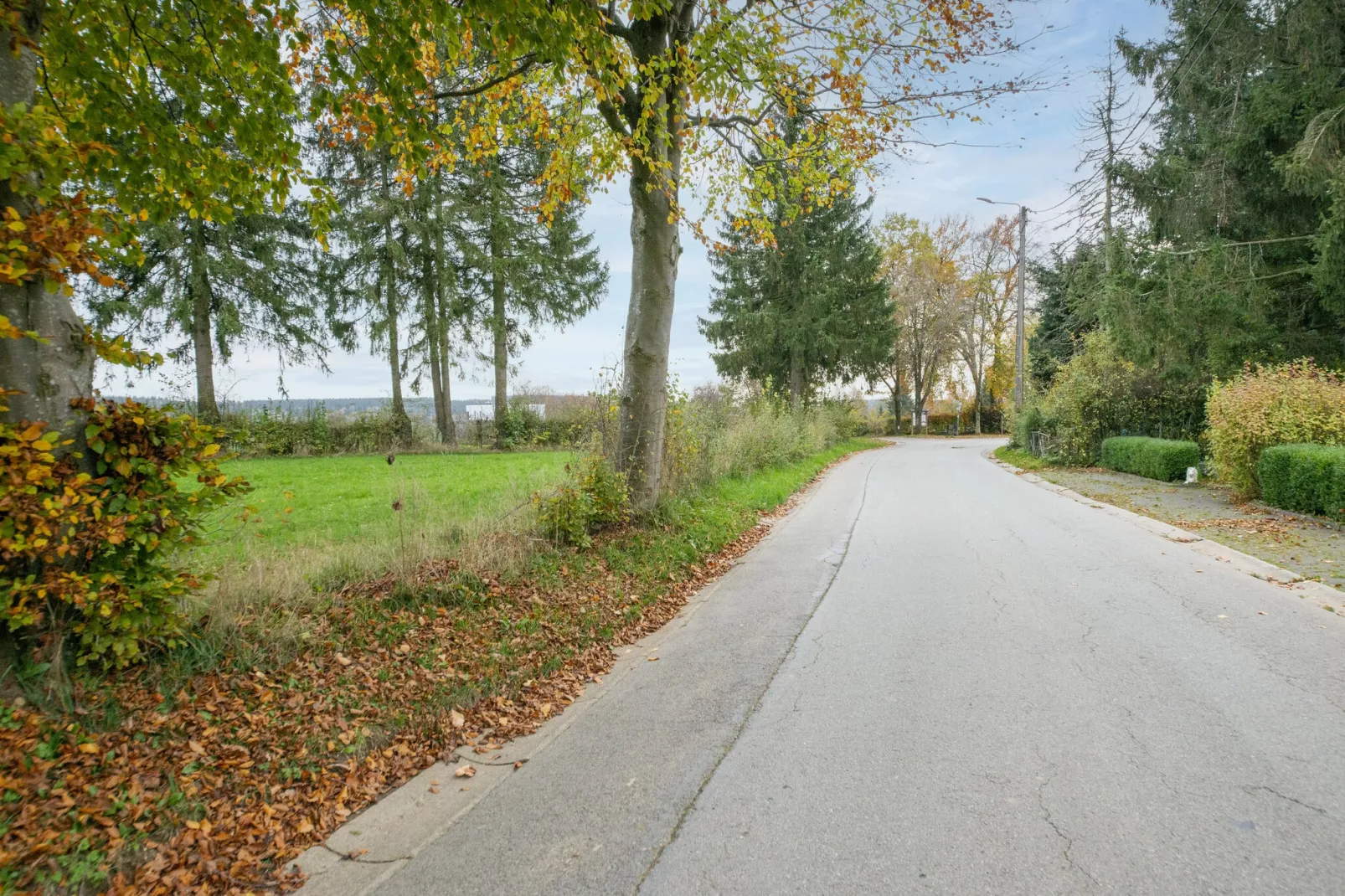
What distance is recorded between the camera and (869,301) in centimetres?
2995

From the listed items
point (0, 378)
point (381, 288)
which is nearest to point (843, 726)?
point (0, 378)

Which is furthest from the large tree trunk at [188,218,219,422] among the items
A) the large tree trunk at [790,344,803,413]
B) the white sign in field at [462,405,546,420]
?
the large tree trunk at [790,344,803,413]

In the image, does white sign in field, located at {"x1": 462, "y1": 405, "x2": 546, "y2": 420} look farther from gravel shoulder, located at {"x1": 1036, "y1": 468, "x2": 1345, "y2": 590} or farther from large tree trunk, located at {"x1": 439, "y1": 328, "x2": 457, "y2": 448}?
gravel shoulder, located at {"x1": 1036, "y1": 468, "x2": 1345, "y2": 590}

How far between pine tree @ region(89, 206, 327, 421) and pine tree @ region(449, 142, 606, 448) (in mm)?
5225

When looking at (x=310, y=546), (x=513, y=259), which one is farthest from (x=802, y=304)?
(x=310, y=546)

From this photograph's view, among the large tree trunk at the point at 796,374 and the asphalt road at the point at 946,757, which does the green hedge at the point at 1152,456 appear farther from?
→ the large tree trunk at the point at 796,374

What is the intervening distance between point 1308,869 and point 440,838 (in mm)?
3333

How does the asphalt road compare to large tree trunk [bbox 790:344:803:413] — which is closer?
the asphalt road

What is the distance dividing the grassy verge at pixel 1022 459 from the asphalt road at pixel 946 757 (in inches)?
568

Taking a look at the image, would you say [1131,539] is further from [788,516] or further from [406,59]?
[406,59]

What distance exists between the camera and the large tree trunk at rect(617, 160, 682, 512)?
7.49 metres

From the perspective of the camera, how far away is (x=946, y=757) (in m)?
3.16

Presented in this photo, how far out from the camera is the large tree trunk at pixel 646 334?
7488 millimetres

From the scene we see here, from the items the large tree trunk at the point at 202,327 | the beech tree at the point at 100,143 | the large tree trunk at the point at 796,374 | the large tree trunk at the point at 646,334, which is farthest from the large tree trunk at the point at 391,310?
the beech tree at the point at 100,143
